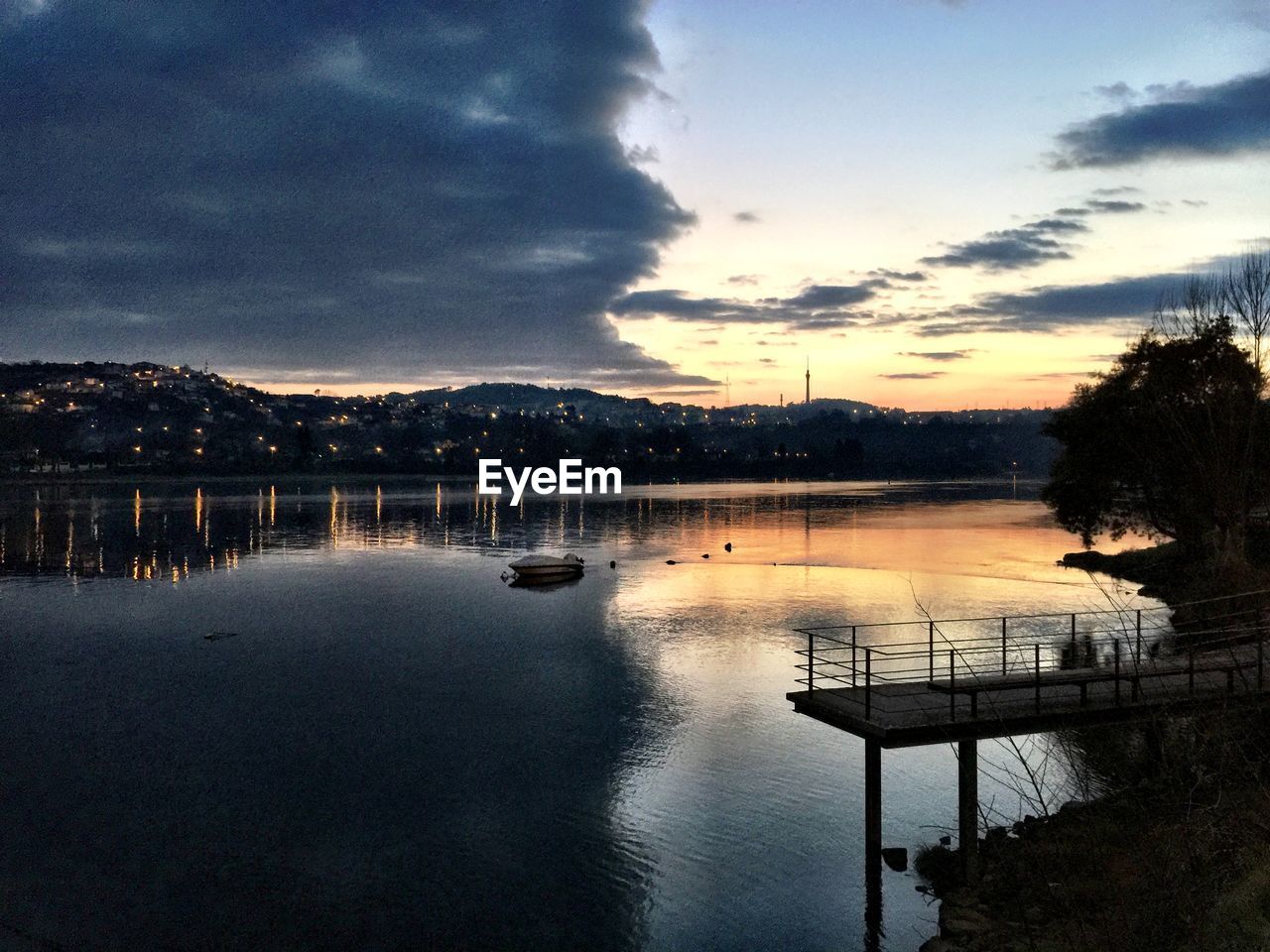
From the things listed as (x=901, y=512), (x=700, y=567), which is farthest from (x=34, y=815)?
(x=901, y=512)

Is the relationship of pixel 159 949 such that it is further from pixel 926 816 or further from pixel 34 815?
pixel 926 816

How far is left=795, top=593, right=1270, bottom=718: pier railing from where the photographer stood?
21.3m

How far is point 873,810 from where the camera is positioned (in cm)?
2083

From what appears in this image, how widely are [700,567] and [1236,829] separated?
200 ft

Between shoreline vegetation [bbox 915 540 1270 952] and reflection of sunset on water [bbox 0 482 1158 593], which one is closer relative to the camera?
shoreline vegetation [bbox 915 540 1270 952]

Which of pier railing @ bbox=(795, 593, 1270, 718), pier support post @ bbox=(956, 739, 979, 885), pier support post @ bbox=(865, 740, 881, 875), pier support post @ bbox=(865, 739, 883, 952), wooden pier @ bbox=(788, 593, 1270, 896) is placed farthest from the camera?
pier railing @ bbox=(795, 593, 1270, 718)

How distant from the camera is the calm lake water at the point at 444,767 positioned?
19.2 m

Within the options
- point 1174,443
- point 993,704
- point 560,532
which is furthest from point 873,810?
point 560,532

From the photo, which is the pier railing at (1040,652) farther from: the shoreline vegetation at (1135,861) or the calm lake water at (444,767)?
the calm lake water at (444,767)

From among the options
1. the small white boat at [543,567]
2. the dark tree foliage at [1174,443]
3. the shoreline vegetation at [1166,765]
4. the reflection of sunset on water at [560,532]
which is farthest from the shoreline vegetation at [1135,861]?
the small white boat at [543,567]

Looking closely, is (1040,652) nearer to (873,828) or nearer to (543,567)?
(873,828)

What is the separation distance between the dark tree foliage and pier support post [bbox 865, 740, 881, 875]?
32.3 meters

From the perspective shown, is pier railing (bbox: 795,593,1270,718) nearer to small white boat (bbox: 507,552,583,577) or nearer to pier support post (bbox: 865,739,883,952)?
pier support post (bbox: 865,739,883,952)

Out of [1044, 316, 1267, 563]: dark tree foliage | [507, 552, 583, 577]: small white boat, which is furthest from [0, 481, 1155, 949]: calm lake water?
[1044, 316, 1267, 563]: dark tree foliage
